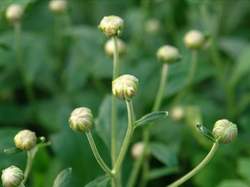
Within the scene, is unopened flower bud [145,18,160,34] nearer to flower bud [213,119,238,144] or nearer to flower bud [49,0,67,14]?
flower bud [49,0,67,14]


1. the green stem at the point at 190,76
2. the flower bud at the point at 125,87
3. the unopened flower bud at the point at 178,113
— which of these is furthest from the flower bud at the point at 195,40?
the flower bud at the point at 125,87

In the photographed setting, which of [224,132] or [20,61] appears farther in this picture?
[20,61]

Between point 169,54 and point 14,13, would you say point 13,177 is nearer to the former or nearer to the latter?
point 169,54

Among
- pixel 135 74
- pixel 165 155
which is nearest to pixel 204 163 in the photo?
pixel 165 155

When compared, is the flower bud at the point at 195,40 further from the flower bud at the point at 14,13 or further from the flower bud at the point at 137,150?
the flower bud at the point at 14,13

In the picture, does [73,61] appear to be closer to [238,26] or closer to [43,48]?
[43,48]

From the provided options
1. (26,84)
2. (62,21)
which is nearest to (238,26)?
(62,21)
